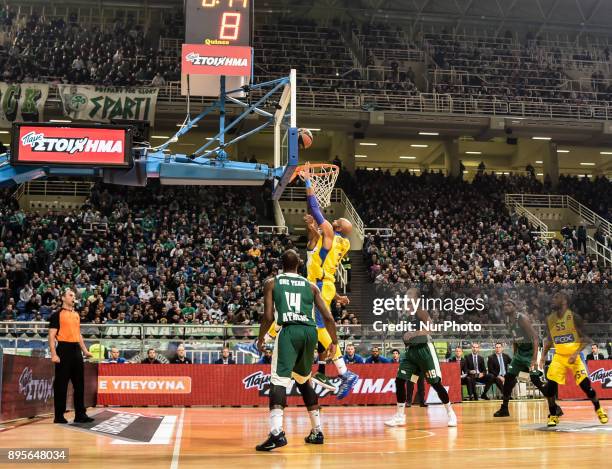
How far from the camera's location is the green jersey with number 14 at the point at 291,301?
28.6ft

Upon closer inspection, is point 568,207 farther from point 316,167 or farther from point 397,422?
point 397,422

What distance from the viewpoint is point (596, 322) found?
66.2 ft

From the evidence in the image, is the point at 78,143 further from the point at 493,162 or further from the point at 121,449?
the point at 493,162

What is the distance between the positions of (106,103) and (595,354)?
21.9m

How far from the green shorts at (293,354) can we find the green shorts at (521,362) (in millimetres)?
6542

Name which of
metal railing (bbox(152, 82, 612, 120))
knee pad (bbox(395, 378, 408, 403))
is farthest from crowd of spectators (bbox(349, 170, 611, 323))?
knee pad (bbox(395, 378, 408, 403))

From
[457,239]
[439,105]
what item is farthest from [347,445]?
[439,105]

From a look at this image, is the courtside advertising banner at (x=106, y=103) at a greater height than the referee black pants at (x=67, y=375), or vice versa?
the courtside advertising banner at (x=106, y=103)

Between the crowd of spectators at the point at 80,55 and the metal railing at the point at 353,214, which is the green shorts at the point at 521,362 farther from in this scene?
the crowd of spectators at the point at 80,55

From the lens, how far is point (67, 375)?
38.2 feet

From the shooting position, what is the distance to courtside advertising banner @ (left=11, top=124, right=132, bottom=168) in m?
12.2

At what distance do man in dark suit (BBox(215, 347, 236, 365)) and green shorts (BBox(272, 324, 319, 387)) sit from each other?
32.8 feet

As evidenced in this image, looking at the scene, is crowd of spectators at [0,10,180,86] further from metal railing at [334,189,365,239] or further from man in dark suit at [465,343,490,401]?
man in dark suit at [465,343,490,401]

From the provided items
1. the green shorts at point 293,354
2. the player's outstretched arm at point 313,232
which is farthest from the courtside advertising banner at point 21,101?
the green shorts at point 293,354
